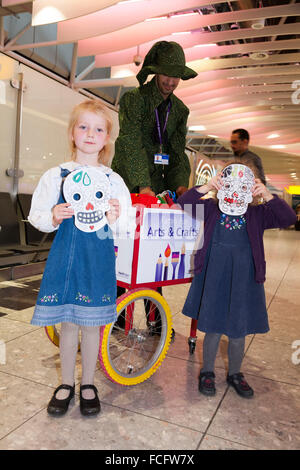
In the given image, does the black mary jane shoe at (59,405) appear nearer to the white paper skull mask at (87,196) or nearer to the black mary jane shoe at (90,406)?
the black mary jane shoe at (90,406)

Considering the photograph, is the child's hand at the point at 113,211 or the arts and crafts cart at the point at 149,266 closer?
the child's hand at the point at 113,211

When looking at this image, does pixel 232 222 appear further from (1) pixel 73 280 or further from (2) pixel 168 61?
(2) pixel 168 61

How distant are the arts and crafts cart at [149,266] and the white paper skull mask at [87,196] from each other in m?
0.34

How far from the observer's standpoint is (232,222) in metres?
1.97

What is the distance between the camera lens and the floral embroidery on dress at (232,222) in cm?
197

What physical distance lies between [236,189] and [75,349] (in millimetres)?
1091

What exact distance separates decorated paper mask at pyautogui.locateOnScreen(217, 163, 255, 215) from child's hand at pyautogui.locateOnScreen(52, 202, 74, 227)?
77cm

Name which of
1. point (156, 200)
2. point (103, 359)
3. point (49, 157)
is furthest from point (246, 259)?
point (49, 157)

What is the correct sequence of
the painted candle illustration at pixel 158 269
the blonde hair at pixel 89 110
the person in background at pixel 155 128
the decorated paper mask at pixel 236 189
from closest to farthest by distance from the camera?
the blonde hair at pixel 89 110 < the decorated paper mask at pixel 236 189 < the painted candle illustration at pixel 158 269 < the person in background at pixel 155 128

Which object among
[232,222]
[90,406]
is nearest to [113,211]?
[232,222]

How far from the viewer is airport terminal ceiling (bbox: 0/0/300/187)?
5301 mm

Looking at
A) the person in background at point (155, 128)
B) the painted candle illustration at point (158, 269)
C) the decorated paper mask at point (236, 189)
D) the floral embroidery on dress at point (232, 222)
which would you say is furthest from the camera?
the person in background at point (155, 128)

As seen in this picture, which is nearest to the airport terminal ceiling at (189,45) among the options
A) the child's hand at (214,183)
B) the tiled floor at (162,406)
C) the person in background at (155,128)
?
the person in background at (155,128)

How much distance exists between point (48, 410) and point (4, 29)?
5.95m
